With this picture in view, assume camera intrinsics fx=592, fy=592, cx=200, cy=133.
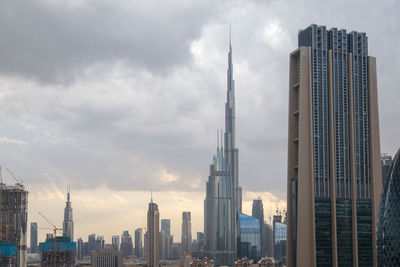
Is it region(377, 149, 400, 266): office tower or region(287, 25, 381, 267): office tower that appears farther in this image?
region(287, 25, 381, 267): office tower

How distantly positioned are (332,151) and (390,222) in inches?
2083

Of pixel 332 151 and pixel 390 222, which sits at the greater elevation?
pixel 332 151

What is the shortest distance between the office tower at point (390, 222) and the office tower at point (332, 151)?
44.0m

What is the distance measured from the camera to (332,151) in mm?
142750

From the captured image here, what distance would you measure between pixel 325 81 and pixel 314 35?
1175 cm

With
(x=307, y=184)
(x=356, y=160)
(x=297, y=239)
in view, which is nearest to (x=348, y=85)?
(x=356, y=160)

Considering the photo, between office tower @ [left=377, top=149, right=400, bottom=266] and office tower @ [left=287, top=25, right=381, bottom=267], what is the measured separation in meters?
44.0

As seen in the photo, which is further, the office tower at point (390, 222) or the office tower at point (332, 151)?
the office tower at point (332, 151)

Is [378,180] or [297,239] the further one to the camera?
[378,180]

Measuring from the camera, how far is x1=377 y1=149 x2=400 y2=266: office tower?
89312 mm

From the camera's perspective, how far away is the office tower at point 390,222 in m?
89.3

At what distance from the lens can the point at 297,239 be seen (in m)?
137

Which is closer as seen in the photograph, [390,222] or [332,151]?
[390,222]

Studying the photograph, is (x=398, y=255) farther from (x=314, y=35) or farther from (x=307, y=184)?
(x=314, y=35)
